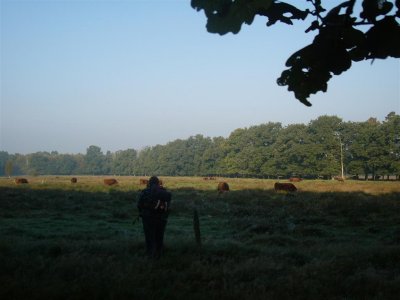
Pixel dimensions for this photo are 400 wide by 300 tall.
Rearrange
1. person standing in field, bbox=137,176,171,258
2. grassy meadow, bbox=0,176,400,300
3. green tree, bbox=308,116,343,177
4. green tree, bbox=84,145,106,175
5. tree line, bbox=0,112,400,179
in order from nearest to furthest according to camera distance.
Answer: grassy meadow, bbox=0,176,400,300 < person standing in field, bbox=137,176,171,258 < tree line, bbox=0,112,400,179 < green tree, bbox=308,116,343,177 < green tree, bbox=84,145,106,175

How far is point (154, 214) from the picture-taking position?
926cm

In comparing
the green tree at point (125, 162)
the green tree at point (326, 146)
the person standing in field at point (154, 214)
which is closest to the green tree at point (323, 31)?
the person standing in field at point (154, 214)

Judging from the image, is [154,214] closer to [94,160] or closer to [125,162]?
[125,162]

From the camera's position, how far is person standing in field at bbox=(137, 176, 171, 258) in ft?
29.5

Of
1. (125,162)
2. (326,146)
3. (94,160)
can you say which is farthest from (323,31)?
(94,160)

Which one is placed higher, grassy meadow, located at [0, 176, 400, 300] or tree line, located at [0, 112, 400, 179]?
tree line, located at [0, 112, 400, 179]

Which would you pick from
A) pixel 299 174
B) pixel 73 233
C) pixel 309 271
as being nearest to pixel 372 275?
pixel 309 271

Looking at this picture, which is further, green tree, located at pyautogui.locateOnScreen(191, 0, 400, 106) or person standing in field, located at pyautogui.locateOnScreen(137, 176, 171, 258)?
person standing in field, located at pyautogui.locateOnScreen(137, 176, 171, 258)

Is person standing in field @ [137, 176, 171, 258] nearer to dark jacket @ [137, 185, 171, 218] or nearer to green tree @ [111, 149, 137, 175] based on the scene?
dark jacket @ [137, 185, 171, 218]

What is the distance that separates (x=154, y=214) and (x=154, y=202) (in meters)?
0.28

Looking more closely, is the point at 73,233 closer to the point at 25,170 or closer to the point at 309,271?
the point at 309,271

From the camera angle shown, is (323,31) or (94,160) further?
(94,160)

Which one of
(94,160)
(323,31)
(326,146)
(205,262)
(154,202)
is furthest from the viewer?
(94,160)

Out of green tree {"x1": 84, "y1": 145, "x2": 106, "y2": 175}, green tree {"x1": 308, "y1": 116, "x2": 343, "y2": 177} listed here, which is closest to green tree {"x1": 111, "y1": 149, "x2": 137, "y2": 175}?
green tree {"x1": 84, "y1": 145, "x2": 106, "y2": 175}
